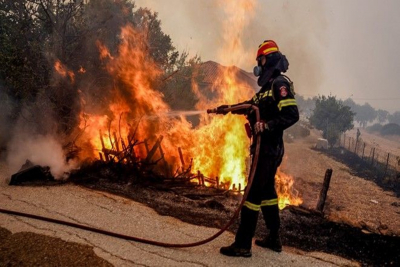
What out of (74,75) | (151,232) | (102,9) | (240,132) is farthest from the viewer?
(102,9)

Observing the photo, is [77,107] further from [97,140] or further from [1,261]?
[1,261]

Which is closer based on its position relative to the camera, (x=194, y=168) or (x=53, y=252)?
(x=53, y=252)

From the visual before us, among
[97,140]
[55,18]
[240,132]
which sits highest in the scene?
[55,18]

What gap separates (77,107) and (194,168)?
5.15 meters

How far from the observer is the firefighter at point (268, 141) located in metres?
3.65

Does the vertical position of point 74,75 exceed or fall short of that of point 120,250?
it exceeds it

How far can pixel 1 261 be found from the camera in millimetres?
3186

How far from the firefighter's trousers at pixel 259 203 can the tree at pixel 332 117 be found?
1473 inches

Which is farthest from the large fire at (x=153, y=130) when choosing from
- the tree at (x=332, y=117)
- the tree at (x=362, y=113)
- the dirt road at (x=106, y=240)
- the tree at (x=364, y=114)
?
the tree at (x=364, y=114)

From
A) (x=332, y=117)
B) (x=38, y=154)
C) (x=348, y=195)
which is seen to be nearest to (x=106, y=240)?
(x=38, y=154)

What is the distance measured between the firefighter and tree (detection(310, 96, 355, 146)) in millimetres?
37307

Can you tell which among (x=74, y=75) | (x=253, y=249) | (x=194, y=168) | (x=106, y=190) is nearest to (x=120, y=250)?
(x=253, y=249)

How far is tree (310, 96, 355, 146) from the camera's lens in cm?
→ 3956

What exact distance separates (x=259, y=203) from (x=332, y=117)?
41.6 m
